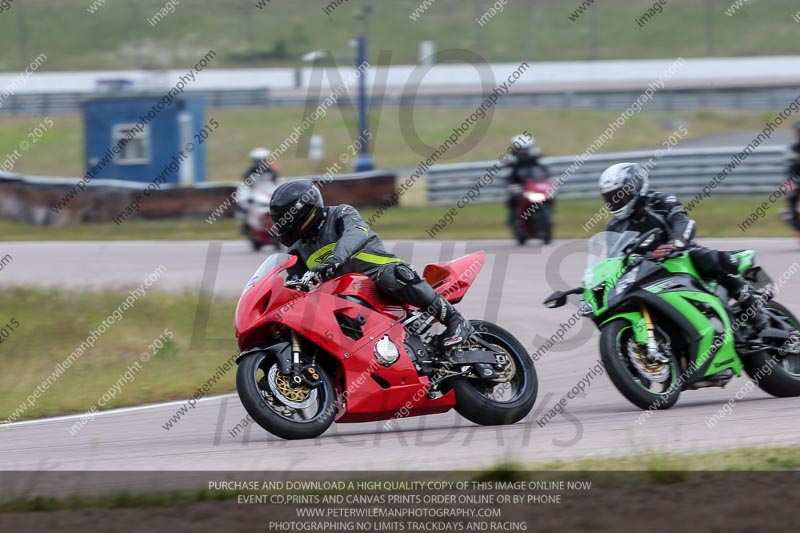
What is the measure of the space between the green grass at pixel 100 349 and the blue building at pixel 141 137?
51.2ft

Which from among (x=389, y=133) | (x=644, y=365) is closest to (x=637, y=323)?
(x=644, y=365)

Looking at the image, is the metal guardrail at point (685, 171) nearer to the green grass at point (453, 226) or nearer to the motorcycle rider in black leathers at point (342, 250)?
the green grass at point (453, 226)

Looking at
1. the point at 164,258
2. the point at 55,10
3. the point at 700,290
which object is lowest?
the point at 55,10

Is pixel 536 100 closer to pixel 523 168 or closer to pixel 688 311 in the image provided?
pixel 523 168

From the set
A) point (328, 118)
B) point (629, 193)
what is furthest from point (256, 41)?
point (629, 193)

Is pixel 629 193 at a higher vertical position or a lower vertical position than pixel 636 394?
higher

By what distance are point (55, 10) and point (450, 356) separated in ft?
216

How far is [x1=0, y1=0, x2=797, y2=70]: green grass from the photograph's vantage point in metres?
59.0

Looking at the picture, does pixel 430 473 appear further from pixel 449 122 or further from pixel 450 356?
pixel 449 122

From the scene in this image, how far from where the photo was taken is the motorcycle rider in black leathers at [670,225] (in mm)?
8117

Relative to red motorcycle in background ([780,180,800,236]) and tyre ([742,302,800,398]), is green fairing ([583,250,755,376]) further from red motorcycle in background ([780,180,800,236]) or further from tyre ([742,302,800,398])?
red motorcycle in background ([780,180,800,236])

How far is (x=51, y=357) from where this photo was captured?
12.2m

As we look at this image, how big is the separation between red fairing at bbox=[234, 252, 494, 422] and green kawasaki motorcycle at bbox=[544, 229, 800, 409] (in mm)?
1183

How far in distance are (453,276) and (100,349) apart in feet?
18.6
